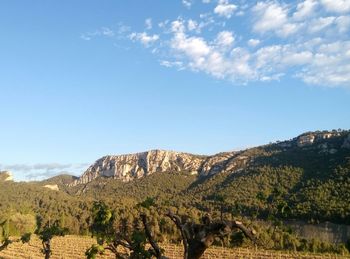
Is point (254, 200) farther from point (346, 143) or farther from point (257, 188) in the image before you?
point (346, 143)

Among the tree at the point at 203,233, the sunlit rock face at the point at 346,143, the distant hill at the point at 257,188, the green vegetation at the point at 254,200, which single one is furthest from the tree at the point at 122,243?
the sunlit rock face at the point at 346,143

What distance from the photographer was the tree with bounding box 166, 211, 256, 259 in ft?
26.0

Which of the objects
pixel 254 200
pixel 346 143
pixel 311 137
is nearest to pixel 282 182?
pixel 254 200

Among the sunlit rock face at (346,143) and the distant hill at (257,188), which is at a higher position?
the sunlit rock face at (346,143)

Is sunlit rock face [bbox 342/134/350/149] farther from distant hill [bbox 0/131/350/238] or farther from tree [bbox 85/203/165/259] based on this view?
tree [bbox 85/203/165/259]

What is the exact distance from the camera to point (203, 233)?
26.9 ft

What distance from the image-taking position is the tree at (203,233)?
26.0 ft

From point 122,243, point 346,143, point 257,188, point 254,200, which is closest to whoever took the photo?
point 122,243

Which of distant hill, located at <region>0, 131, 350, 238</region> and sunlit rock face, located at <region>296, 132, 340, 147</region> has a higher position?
sunlit rock face, located at <region>296, 132, 340, 147</region>

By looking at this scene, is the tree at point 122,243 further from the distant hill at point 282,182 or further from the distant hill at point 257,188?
the distant hill at point 282,182

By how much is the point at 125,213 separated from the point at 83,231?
2181 cm

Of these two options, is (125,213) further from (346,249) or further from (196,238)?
(196,238)

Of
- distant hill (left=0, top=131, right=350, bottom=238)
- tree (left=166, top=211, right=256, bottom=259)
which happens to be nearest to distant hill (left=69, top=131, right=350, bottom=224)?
distant hill (left=0, top=131, right=350, bottom=238)

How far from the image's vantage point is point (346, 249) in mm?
67312
